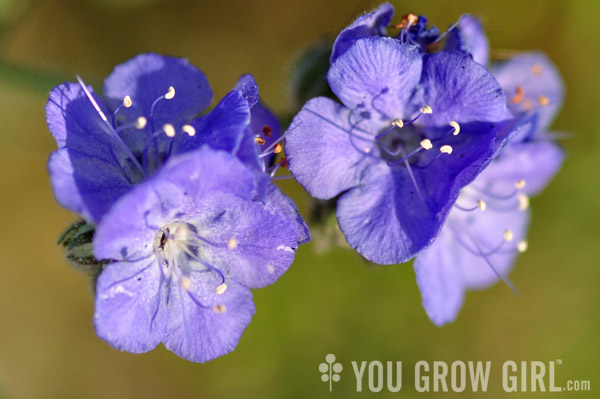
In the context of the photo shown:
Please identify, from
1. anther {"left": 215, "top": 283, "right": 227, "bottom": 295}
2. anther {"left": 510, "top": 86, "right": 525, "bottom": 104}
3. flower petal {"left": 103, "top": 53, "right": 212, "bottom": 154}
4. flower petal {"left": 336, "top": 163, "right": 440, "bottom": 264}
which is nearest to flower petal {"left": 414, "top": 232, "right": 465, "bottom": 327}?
flower petal {"left": 336, "top": 163, "right": 440, "bottom": 264}

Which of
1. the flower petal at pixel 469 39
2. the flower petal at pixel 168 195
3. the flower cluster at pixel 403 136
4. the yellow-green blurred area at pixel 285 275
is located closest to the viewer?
the flower petal at pixel 168 195

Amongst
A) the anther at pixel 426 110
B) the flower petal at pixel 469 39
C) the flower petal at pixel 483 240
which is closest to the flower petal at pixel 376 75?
the anther at pixel 426 110

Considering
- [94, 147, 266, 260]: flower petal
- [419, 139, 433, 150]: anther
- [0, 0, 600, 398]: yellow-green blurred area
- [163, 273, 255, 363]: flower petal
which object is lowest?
[0, 0, 600, 398]: yellow-green blurred area

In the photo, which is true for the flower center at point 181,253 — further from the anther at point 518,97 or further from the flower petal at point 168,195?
the anther at point 518,97

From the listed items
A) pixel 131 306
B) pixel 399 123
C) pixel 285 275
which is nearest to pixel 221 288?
pixel 131 306

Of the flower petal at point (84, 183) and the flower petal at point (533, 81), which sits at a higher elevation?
the flower petal at point (84, 183)

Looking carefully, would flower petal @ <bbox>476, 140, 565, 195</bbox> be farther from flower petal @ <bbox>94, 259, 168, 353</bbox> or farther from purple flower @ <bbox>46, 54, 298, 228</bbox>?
flower petal @ <bbox>94, 259, 168, 353</bbox>

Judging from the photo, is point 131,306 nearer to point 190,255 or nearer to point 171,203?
point 190,255

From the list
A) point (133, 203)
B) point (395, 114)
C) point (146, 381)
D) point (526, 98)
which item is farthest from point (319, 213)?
point (146, 381)
